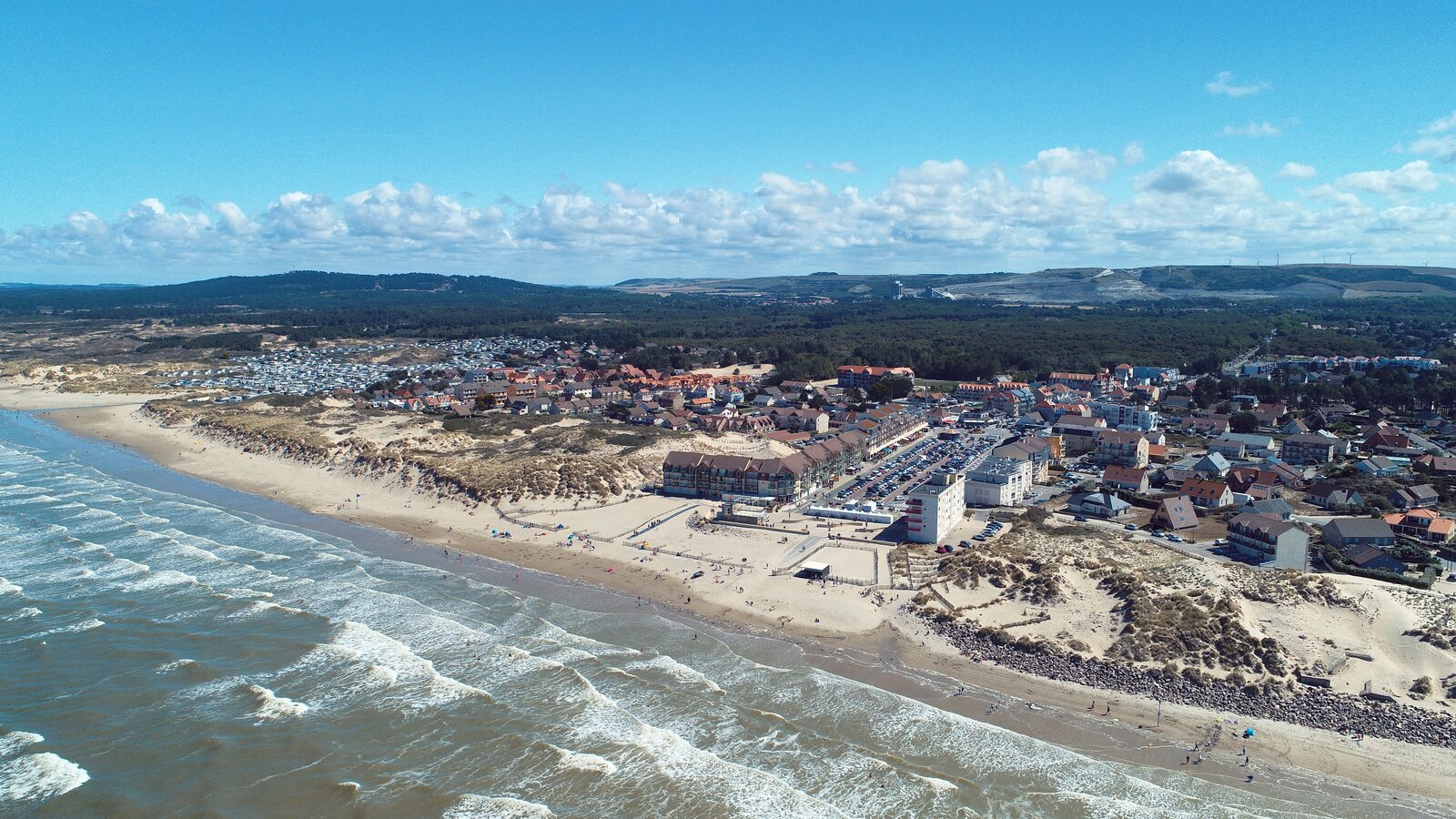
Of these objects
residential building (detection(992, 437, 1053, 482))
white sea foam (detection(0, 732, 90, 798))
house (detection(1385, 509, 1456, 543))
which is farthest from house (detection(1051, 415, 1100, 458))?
white sea foam (detection(0, 732, 90, 798))

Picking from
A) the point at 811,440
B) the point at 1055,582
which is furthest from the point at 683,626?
the point at 811,440

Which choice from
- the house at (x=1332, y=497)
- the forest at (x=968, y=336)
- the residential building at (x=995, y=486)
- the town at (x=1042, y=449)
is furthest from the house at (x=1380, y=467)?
the forest at (x=968, y=336)

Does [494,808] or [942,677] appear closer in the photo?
[494,808]

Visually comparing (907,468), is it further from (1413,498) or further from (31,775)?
(31,775)

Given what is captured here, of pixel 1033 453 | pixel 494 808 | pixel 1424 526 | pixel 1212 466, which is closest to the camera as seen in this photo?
pixel 494 808

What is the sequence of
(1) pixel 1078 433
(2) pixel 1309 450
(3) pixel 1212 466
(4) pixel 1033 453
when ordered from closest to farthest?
(3) pixel 1212 466 → (4) pixel 1033 453 → (2) pixel 1309 450 → (1) pixel 1078 433

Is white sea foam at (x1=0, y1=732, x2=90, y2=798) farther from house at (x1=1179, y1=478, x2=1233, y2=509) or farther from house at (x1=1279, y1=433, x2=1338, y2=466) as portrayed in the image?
house at (x1=1279, y1=433, x2=1338, y2=466)

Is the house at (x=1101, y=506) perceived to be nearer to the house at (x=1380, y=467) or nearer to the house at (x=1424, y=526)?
the house at (x=1424, y=526)

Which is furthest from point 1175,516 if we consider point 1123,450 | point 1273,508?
point 1123,450
